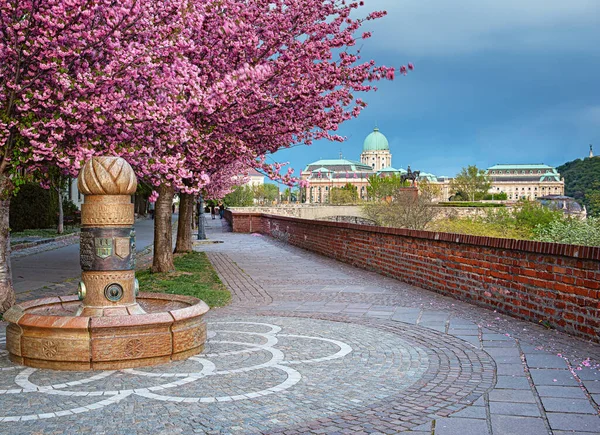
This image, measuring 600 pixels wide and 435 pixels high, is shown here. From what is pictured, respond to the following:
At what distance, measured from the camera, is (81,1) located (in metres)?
8.52

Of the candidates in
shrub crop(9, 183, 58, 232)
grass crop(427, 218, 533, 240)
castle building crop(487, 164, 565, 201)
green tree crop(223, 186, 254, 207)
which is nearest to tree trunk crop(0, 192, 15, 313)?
grass crop(427, 218, 533, 240)

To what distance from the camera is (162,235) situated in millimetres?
14445

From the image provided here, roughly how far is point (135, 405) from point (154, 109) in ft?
18.4

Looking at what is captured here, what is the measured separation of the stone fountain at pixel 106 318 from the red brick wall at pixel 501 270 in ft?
14.0

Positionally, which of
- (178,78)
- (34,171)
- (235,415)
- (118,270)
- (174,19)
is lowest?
(235,415)

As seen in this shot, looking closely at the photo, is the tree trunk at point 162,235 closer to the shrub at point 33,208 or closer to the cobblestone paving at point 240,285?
the cobblestone paving at point 240,285

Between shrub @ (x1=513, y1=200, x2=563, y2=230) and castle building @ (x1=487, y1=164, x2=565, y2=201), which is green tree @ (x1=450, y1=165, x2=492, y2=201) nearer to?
castle building @ (x1=487, y1=164, x2=565, y2=201)

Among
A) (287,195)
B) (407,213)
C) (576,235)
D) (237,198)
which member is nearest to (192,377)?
(576,235)

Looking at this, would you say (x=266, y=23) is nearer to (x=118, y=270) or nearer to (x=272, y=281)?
(x=272, y=281)

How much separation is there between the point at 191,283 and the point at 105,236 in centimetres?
609

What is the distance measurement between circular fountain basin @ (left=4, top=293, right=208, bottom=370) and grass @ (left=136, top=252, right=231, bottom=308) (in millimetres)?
3777

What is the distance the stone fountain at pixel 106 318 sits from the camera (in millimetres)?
6129

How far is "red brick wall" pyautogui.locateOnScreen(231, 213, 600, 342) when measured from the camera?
7.47 meters

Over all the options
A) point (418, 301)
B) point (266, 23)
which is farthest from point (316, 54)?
point (418, 301)
